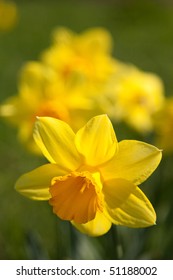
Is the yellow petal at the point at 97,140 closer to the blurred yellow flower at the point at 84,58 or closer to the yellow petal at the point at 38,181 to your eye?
the yellow petal at the point at 38,181

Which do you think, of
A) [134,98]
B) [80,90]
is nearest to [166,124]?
[134,98]

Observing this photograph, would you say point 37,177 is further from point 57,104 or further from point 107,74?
point 107,74

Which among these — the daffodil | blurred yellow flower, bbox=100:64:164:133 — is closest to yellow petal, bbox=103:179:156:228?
the daffodil

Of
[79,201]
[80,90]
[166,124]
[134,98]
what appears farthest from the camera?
[134,98]

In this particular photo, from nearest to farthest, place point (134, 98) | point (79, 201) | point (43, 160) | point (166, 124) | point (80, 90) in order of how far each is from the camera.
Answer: point (79, 201) < point (80, 90) < point (166, 124) < point (134, 98) < point (43, 160)

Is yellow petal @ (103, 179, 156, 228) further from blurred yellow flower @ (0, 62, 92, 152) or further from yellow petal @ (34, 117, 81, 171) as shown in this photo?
blurred yellow flower @ (0, 62, 92, 152)

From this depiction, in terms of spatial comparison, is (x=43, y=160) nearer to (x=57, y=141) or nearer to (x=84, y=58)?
(x=84, y=58)
